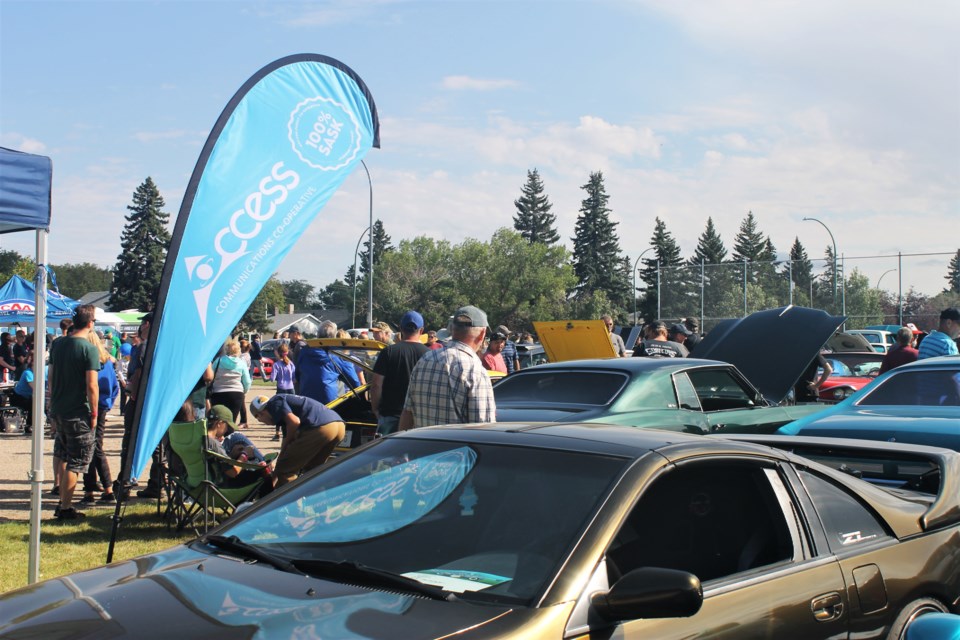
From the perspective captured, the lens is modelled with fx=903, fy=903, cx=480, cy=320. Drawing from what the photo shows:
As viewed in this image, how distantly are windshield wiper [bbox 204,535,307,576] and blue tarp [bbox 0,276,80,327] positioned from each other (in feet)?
57.6

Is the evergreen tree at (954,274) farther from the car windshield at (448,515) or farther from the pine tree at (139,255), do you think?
the pine tree at (139,255)

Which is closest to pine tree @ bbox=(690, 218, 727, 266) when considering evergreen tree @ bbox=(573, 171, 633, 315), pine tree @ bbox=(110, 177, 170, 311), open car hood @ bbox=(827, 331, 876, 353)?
evergreen tree @ bbox=(573, 171, 633, 315)

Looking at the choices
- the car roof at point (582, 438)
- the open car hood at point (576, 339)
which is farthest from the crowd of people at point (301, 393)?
the car roof at point (582, 438)

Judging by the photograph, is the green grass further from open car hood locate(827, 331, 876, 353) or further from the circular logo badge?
open car hood locate(827, 331, 876, 353)

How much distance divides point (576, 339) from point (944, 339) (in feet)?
14.8

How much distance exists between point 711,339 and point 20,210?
7510mm

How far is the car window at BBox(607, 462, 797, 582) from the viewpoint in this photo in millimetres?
3211

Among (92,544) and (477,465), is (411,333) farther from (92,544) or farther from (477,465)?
(477,465)

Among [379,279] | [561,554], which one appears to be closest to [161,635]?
[561,554]

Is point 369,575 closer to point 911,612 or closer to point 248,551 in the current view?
point 248,551

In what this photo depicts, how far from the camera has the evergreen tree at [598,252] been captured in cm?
9194

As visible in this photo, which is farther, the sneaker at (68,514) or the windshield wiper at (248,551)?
the sneaker at (68,514)

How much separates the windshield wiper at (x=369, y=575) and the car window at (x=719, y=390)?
6136 mm

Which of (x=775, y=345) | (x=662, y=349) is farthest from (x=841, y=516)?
(x=662, y=349)
